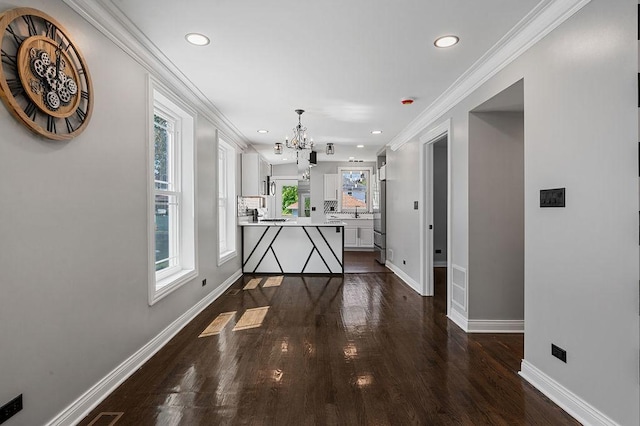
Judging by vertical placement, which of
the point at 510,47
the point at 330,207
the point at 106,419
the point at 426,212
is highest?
the point at 510,47

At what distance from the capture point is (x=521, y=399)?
210cm

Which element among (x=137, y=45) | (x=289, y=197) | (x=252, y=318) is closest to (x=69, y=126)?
(x=137, y=45)

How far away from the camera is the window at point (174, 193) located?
3322mm

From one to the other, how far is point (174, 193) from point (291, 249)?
2831mm

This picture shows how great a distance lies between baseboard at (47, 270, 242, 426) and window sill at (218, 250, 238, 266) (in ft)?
3.64

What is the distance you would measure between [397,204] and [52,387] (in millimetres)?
5190

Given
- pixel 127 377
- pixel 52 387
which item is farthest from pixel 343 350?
pixel 52 387

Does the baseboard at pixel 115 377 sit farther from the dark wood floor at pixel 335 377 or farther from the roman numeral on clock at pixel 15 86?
the roman numeral on clock at pixel 15 86

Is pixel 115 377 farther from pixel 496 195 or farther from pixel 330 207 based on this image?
pixel 330 207

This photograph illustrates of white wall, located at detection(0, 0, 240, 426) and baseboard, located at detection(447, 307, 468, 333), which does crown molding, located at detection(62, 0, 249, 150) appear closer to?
white wall, located at detection(0, 0, 240, 426)

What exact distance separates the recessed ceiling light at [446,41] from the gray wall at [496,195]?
36.3 inches

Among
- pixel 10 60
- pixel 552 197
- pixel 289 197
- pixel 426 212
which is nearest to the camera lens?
pixel 10 60

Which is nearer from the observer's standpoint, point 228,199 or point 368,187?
point 228,199

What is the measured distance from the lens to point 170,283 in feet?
10.2
